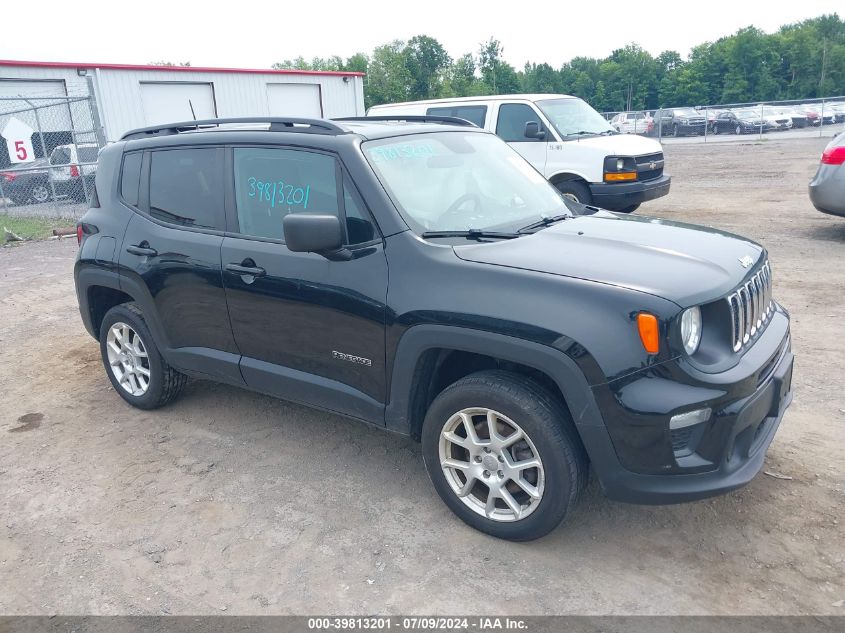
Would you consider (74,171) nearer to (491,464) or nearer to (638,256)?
(491,464)

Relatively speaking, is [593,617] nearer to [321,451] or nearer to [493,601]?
[493,601]

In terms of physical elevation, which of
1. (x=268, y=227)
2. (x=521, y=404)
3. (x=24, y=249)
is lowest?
(x=24, y=249)

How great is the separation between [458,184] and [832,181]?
22.4 ft

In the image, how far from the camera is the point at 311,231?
10.7 ft

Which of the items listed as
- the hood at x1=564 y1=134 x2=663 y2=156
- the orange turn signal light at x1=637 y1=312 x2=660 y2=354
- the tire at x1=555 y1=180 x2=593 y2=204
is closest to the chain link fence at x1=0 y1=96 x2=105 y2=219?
the tire at x1=555 y1=180 x2=593 y2=204

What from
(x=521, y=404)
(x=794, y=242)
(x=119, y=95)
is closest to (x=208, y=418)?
(x=521, y=404)

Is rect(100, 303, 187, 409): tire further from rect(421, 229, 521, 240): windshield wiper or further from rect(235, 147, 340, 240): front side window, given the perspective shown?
rect(421, 229, 521, 240): windshield wiper

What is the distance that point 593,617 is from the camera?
2.76 metres

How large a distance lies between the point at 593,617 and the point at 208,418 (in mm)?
2991

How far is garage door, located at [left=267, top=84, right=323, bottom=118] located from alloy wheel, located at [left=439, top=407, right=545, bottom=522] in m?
24.5

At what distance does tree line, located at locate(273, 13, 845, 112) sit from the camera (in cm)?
6406

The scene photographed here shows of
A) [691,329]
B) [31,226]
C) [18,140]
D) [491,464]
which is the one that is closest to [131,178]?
[491,464]

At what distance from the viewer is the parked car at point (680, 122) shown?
3503 centimetres

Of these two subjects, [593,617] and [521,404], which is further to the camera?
[521,404]
